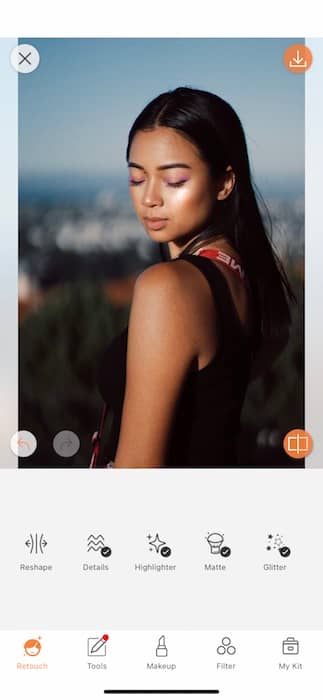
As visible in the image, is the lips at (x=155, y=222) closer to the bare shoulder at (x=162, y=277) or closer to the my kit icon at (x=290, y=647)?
the bare shoulder at (x=162, y=277)

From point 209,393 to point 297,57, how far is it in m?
0.64

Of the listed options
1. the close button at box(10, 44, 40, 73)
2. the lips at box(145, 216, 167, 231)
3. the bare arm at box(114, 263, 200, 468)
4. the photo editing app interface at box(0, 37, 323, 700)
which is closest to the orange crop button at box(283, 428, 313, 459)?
the photo editing app interface at box(0, 37, 323, 700)

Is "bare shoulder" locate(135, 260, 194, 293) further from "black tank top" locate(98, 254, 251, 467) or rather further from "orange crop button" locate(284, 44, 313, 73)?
"orange crop button" locate(284, 44, 313, 73)

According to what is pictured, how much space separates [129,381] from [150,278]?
18cm

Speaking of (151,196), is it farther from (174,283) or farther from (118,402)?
(118,402)

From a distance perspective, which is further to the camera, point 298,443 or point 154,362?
point 298,443

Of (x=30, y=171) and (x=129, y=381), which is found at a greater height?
(x=30, y=171)

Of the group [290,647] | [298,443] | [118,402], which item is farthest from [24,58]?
[290,647]

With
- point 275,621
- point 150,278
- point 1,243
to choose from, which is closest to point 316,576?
point 275,621

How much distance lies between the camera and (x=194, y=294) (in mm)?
816

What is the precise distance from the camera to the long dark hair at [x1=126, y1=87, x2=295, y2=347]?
0.87m

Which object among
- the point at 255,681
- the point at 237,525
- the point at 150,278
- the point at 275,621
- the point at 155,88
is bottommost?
the point at 255,681
